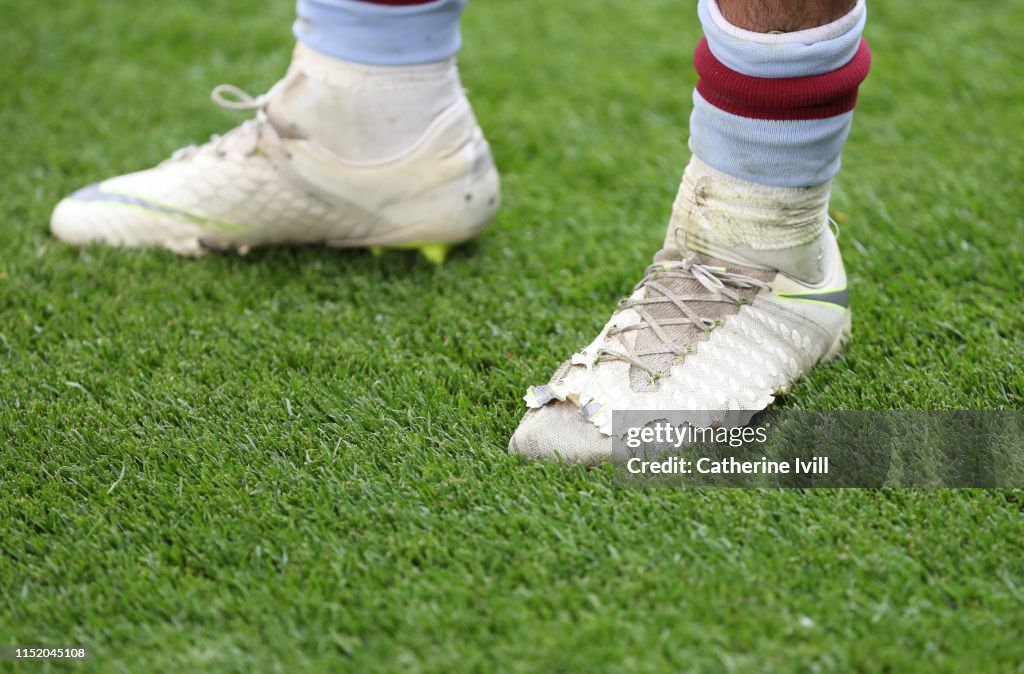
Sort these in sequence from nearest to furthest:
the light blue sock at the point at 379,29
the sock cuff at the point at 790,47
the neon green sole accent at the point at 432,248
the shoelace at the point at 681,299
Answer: the sock cuff at the point at 790,47 < the shoelace at the point at 681,299 < the light blue sock at the point at 379,29 < the neon green sole accent at the point at 432,248

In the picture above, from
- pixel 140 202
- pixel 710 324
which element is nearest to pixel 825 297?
pixel 710 324

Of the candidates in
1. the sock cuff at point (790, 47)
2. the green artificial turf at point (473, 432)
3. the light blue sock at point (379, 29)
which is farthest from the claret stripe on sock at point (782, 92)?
the light blue sock at point (379, 29)

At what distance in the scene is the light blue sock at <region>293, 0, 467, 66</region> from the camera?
58.1 inches

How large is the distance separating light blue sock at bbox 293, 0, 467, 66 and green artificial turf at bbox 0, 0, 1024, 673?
32 cm

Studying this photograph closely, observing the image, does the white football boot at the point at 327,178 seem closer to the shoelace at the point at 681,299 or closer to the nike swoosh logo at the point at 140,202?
the nike swoosh logo at the point at 140,202

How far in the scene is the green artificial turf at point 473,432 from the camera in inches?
37.0

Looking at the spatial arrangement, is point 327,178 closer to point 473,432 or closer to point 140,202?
point 140,202

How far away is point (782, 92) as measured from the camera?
1.12m

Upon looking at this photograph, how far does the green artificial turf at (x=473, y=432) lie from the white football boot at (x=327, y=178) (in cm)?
6

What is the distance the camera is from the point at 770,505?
42.3 inches

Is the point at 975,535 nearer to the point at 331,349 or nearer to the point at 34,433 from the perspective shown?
the point at 331,349

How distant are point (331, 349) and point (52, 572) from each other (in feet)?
1.56

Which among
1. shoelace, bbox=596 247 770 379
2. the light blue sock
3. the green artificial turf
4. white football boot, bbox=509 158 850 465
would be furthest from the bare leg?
the light blue sock

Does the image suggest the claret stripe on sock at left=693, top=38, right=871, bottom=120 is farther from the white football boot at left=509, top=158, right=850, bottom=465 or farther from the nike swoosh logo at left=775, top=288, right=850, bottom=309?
the nike swoosh logo at left=775, top=288, right=850, bottom=309
